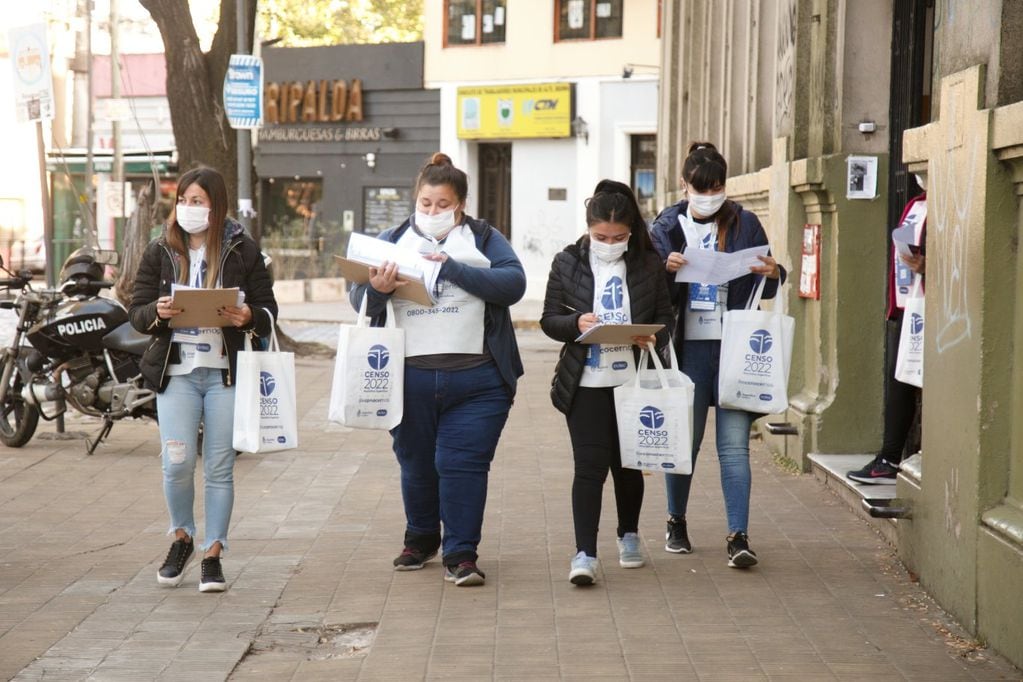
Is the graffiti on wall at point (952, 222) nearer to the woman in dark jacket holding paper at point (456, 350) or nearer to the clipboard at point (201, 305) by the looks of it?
the woman in dark jacket holding paper at point (456, 350)

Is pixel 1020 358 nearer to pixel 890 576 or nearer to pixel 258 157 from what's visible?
pixel 890 576

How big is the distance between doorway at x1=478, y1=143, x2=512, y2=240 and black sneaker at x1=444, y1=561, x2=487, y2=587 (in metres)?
27.8

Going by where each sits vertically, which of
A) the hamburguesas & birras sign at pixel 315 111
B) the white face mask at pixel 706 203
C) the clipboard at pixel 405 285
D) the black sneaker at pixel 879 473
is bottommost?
the black sneaker at pixel 879 473

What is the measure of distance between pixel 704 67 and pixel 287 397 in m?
11.6

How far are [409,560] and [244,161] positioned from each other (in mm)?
13295

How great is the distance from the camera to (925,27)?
9.52 meters

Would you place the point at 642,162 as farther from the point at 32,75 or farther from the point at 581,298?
the point at 581,298

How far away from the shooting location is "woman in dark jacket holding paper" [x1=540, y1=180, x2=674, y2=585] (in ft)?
22.3

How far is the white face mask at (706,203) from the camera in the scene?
7.19 meters

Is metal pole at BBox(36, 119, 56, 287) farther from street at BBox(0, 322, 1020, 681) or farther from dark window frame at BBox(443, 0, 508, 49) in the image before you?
dark window frame at BBox(443, 0, 508, 49)

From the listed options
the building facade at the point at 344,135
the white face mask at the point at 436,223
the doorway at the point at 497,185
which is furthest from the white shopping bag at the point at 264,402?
the doorway at the point at 497,185

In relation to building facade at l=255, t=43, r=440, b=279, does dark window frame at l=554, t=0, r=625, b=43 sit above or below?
above

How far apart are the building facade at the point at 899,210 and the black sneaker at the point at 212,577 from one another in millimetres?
2892

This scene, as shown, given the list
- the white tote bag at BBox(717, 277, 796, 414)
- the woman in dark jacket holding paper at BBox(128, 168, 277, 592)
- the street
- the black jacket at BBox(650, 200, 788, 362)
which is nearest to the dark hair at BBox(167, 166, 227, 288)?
the woman in dark jacket holding paper at BBox(128, 168, 277, 592)
